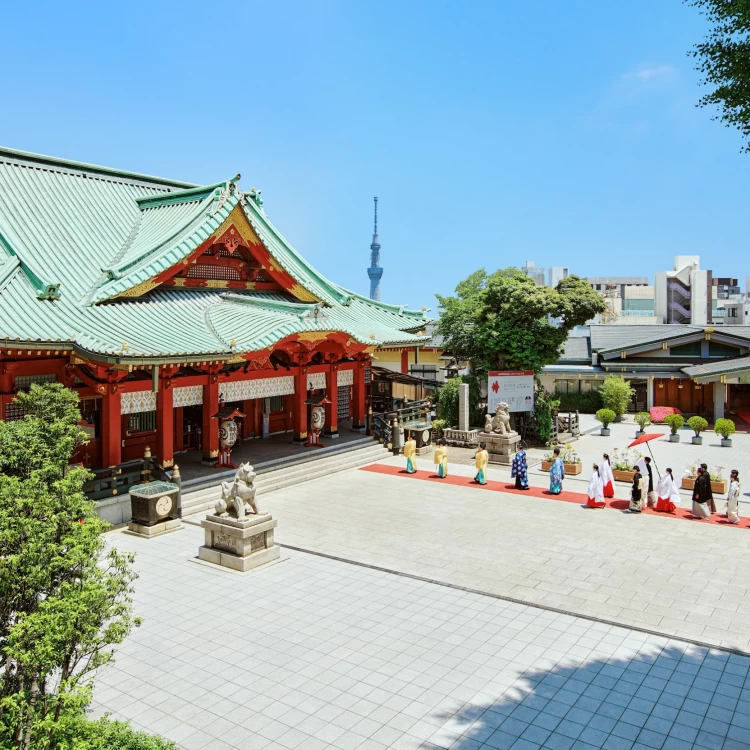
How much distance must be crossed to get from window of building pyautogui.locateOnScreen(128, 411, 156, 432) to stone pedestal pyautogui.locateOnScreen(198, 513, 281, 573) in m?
8.44

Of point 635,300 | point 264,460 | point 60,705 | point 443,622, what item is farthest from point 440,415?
point 635,300

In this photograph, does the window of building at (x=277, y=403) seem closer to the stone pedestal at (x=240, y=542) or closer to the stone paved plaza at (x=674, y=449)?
the stone paved plaza at (x=674, y=449)

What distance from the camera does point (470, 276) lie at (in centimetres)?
5288

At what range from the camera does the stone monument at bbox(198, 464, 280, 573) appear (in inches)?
628

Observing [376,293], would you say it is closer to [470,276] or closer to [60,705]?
[470,276]

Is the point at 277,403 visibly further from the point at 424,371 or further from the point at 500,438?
the point at 424,371

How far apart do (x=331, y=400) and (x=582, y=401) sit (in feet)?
77.8

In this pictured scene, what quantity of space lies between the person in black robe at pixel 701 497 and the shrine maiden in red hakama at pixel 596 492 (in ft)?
8.88

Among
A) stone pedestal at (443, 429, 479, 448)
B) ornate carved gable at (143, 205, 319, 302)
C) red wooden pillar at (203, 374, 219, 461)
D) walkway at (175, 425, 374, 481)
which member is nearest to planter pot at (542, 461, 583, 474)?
stone pedestal at (443, 429, 479, 448)

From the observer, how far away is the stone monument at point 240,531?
15961 millimetres

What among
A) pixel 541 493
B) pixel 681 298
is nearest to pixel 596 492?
pixel 541 493

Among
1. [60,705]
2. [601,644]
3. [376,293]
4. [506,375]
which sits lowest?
[601,644]

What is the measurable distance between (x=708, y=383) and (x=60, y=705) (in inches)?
1771

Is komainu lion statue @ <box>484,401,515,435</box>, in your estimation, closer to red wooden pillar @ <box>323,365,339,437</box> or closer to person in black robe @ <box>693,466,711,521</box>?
red wooden pillar @ <box>323,365,339,437</box>
